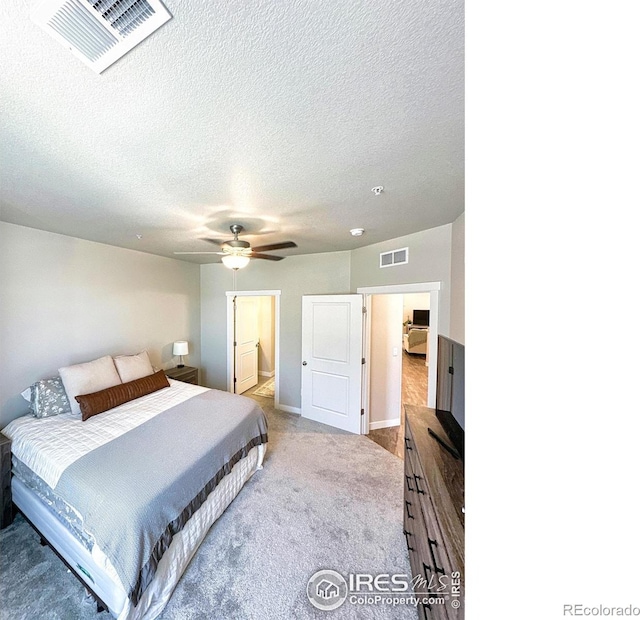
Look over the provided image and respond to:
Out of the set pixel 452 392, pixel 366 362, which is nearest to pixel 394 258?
pixel 366 362

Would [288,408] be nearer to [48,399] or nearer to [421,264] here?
[48,399]

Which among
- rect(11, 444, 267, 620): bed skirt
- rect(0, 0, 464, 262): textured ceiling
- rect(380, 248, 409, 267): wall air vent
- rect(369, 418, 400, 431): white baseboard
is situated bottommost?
rect(369, 418, 400, 431): white baseboard

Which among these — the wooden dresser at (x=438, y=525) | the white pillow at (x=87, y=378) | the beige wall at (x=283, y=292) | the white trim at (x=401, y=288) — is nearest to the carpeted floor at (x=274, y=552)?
the wooden dresser at (x=438, y=525)

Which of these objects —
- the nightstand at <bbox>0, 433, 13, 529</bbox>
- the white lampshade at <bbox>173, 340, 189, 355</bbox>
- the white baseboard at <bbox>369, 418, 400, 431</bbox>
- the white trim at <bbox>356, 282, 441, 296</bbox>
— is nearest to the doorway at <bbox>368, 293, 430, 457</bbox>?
the white baseboard at <bbox>369, 418, 400, 431</bbox>

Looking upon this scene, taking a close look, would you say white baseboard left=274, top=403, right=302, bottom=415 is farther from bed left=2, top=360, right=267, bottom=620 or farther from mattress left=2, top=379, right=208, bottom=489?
mattress left=2, top=379, right=208, bottom=489

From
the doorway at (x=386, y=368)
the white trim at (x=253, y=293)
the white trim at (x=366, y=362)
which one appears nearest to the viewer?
the white trim at (x=366, y=362)

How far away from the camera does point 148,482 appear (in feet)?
4.82

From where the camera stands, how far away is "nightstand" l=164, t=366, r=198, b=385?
11.9 feet

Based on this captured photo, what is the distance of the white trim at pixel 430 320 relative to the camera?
2500mm

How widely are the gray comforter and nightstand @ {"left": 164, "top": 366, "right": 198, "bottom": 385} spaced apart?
1544 mm

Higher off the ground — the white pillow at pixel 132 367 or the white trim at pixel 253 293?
Answer: the white trim at pixel 253 293

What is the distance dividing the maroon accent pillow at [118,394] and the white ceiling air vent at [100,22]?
2678 millimetres

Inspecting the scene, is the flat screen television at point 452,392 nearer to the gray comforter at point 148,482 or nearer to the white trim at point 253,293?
the gray comforter at point 148,482
